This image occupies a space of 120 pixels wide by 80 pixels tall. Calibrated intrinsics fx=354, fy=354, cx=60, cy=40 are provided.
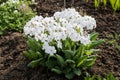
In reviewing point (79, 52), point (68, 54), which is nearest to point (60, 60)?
point (68, 54)

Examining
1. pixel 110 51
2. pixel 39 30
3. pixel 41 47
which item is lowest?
pixel 110 51

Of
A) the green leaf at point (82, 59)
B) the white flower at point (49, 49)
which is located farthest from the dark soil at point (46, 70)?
the white flower at point (49, 49)

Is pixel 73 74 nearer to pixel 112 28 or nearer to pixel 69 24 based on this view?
pixel 69 24

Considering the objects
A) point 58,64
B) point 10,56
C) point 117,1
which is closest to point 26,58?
point 10,56

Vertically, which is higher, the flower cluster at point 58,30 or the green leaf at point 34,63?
the flower cluster at point 58,30

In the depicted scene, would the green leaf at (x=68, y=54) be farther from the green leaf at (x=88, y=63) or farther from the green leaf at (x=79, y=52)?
the green leaf at (x=88, y=63)

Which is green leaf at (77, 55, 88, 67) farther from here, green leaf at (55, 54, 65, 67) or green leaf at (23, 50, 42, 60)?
green leaf at (23, 50, 42, 60)

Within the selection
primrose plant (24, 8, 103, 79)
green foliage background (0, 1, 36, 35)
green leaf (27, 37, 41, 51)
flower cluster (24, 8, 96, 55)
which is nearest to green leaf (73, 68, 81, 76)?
primrose plant (24, 8, 103, 79)
